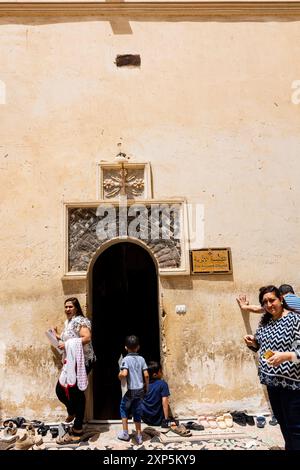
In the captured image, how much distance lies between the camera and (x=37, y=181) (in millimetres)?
5430

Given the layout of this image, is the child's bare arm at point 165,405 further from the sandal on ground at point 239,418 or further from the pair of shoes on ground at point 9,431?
the pair of shoes on ground at point 9,431

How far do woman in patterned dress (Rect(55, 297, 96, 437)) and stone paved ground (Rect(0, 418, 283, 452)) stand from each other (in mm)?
249

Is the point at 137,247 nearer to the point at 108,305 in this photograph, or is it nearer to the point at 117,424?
the point at 108,305

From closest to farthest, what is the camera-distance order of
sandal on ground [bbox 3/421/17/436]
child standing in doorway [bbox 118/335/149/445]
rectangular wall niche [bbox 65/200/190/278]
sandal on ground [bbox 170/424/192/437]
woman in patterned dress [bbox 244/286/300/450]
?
woman in patterned dress [bbox 244/286/300/450] → child standing in doorway [bbox 118/335/149/445] → sandal on ground [bbox 170/424/192/437] → sandal on ground [bbox 3/421/17/436] → rectangular wall niche [bbox 65/200/190/278]

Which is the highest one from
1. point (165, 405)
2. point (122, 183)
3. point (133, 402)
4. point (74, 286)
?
point (122, 183)

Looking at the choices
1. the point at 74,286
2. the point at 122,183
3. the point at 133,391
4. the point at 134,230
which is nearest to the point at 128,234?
the point at 134,230

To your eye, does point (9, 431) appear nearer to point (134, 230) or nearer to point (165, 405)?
point (165, 405)

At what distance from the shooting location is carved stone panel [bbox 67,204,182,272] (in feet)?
17.1

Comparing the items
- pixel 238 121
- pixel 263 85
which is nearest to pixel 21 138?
pixel 238 121

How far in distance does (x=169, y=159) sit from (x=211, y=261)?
5.03 feet

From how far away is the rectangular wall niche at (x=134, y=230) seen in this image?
206 inches

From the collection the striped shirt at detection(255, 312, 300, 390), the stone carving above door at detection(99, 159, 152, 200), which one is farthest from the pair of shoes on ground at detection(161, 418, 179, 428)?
the stone carving above door at detection(99, 159, 152, 200)

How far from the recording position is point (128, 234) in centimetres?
530

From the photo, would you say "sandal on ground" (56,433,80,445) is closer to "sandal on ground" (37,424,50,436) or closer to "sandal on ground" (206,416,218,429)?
"sandal on ground" (37,424,50,436)
